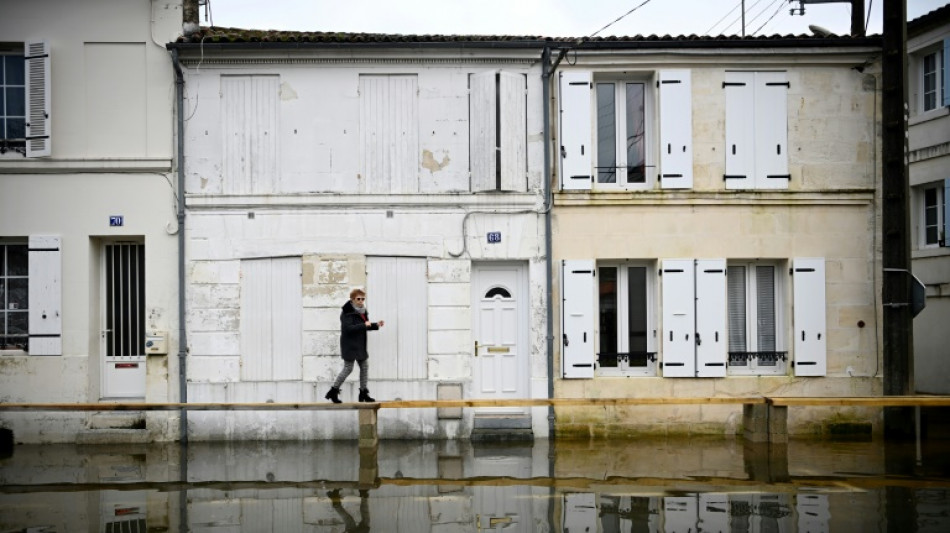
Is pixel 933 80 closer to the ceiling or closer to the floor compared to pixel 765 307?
closer to the ceiling

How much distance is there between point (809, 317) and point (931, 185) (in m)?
5.54

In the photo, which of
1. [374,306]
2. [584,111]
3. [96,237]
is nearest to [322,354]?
[374,306]

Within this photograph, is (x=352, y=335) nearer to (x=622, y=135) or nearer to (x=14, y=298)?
(x=622, y=135)

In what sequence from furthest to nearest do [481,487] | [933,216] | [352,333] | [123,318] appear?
[933,216] → [123,318] → [352,333] → [481,487]

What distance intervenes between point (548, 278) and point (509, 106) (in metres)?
2.63

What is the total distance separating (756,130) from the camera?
12.4 meters

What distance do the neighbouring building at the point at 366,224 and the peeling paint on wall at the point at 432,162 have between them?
0.08ft

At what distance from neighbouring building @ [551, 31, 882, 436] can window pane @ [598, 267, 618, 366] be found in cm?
A: 2

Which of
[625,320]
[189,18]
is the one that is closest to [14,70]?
[189,18]

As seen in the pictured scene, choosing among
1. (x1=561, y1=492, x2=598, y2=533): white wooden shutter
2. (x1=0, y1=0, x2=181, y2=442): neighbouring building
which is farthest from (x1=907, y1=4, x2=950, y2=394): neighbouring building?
(x1=0, y1=0, x2=181, y2=442): neighbouring building

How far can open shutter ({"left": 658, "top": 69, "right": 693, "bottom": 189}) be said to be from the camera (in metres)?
12.2

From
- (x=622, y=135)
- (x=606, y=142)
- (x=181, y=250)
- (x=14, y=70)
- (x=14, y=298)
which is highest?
(x=14, y=70)

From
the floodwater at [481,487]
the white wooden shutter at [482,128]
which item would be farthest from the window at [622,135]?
the floodwater at [481,487]

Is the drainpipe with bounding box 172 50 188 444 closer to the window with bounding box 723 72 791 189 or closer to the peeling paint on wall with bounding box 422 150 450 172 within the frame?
the peeling paint on wall with bounding box 422 150 450 172
